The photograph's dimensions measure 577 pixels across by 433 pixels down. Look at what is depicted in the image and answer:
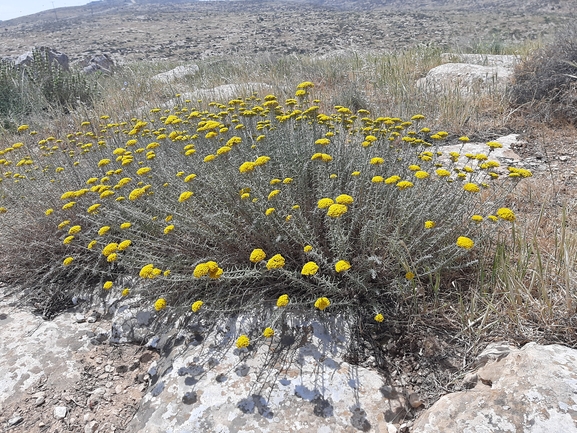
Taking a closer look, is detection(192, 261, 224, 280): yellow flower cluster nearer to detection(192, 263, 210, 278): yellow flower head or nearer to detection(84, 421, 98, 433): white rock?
detection(192, 263, 210, 278): yellow flower head

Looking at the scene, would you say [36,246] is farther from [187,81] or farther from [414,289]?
[187,81]

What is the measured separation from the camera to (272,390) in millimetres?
2143

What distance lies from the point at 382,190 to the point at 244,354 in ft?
5.52

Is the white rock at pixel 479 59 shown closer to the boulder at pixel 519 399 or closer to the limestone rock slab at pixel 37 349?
the boulder at pixel 519 399

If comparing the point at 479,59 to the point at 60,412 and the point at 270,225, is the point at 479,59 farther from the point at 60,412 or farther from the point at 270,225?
the point at 60,412

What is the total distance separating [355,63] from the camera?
375 inches

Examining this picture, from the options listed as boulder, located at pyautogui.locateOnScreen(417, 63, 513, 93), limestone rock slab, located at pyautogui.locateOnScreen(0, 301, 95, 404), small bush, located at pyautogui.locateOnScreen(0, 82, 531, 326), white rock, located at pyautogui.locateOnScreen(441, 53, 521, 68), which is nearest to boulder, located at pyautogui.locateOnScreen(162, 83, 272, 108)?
boulder, located at pyautogui.locateOnScreen(417, 63, 513, 93)

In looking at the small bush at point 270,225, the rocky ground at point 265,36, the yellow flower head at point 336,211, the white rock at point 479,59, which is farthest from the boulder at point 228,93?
the rocky ground at point 265,36

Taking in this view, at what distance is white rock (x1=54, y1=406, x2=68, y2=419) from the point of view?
2.35 meters

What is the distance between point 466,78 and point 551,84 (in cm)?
184

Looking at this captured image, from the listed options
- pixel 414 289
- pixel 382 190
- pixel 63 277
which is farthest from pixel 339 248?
pixel 63 277

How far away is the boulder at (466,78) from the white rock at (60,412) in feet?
22.7

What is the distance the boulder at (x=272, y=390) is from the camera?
200 cm

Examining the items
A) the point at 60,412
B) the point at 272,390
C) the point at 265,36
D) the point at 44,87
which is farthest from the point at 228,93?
the point at 265,36
